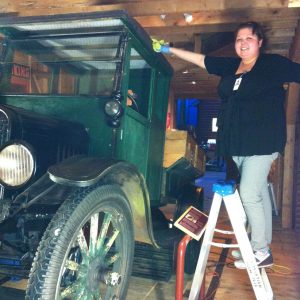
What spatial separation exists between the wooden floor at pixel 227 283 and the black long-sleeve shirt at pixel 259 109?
1313 millimetres

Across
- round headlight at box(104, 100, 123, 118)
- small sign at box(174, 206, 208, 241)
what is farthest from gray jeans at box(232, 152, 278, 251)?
round headlight at box(104, 100, 123, 118)

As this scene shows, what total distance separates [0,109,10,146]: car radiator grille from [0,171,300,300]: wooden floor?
5.25 ft

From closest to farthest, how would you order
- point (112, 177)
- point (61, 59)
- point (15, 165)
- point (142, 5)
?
1. point (15, 165)
2. point (112, 177)
3. point (61, 59)
4. point (142, 5)

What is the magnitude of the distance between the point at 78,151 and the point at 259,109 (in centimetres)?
123

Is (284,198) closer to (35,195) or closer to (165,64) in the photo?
(165,64)

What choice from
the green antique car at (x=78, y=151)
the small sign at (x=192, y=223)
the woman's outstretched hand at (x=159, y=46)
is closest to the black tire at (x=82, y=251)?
the green antique car at (x=78, y=151)

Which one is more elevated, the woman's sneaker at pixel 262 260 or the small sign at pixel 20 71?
the small sign at pixel 20 71

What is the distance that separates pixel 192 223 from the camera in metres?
2.35

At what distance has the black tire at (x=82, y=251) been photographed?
4.66 feet

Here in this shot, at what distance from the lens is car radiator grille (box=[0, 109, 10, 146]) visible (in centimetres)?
169

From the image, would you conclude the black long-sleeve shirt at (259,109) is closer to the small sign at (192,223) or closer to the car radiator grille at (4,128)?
the small sign at (192,223)

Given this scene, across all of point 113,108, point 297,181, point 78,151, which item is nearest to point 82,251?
point 78,151

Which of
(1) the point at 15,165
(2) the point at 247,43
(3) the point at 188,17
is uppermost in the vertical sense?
(3) the point at 188,17

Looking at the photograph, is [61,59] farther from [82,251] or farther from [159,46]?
[82,251]
